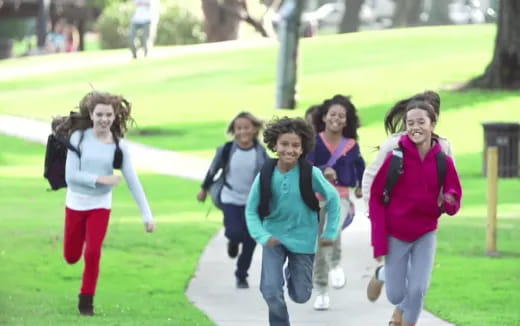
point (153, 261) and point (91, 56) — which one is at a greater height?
point (91, 56)

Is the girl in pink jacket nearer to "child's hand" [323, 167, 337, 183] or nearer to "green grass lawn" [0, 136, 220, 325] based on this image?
"green grass lawn" [0, 136, 220, 325]

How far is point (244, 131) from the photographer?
1255 cm

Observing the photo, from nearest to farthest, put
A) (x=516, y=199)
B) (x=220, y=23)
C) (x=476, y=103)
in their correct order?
(x=516, y=199)
(x=476, y=103)
(x=220, y=23)

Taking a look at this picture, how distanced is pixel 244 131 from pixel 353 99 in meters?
20.0

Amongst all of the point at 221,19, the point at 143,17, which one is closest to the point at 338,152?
the point at 143,17

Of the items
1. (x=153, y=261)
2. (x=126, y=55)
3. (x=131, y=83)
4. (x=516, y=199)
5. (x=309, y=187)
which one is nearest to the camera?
(x=309, y=187)

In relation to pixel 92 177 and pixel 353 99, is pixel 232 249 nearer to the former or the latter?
pixel 92 177

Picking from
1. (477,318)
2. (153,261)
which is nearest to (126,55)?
(153,261)

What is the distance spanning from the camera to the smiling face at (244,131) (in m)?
12.5

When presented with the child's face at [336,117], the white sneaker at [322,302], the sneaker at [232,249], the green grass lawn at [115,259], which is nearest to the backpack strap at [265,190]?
the green grass lawn at [115,259]

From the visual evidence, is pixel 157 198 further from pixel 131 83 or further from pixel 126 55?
pixel 126 55

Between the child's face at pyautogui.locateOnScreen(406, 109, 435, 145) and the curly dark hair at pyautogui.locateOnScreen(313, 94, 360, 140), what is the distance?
284 cm

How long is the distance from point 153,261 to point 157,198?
614 centimetres

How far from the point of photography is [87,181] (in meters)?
10.6
